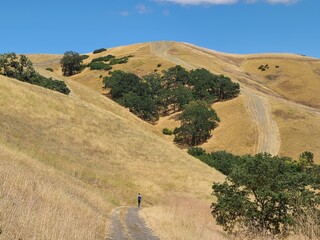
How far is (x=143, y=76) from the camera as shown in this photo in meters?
140

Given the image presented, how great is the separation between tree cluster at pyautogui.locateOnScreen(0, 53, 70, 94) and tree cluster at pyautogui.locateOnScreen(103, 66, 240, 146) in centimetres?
2903

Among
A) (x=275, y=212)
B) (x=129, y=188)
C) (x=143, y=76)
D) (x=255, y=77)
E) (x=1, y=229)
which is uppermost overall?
(x=255, y=77)

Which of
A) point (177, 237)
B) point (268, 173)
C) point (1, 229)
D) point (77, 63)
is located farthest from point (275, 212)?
point (77, 63)

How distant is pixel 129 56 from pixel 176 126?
239ft

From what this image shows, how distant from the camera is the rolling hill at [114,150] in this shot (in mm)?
13477

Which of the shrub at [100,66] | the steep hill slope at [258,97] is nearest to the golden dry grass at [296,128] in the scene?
the steep hill slope at [258,97]

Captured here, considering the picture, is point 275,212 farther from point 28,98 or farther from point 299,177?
point 28,98

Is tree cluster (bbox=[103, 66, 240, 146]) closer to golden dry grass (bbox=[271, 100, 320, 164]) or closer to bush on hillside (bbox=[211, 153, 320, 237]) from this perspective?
golden dry grass (bbox=[271, 100, 320, 164])

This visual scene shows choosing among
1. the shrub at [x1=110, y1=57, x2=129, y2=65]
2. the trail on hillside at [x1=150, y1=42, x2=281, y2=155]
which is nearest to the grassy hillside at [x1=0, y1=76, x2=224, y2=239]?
the trail on hillside at [x1=150, y1=42, x2=281, y2=155]

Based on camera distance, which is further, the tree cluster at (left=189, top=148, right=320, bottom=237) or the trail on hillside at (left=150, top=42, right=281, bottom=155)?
the trail on hillside at (left=150, top=42, right=281, bottom=155)

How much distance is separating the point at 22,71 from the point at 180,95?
164 ft

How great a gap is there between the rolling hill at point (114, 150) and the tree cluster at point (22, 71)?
22.5 feet

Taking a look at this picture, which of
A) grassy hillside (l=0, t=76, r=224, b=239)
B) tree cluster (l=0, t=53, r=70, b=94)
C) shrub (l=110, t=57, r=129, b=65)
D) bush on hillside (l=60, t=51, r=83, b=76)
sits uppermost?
shrub (l=110, t=57, r=129, b=65)

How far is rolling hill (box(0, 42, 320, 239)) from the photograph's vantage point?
1348cm
